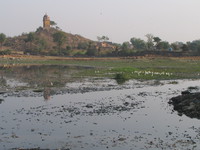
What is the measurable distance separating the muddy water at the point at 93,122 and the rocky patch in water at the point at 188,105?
2.45 ft

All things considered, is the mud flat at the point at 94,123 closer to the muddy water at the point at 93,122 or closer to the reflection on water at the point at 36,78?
the muddy water at the point at 93,122

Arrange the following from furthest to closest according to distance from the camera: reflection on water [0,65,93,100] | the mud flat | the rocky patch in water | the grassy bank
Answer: the grassy bank < reflection on water [0,65,93,100] < the rocky patch in water < the mud flat

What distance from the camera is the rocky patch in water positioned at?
21.3 meters

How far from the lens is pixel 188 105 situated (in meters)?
23.0

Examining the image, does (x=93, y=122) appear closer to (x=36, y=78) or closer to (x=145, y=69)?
(x=36, y=78)

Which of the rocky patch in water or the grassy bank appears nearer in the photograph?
the rocky patch in water

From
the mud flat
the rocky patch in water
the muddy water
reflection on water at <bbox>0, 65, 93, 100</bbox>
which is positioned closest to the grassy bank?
reflection on water at <bbox>0, 65, 93, 100</bbox>

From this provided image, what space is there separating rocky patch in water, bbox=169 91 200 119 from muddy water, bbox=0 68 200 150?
746mm

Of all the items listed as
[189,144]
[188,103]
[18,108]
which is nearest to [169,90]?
[188,103]

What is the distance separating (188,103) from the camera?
23.2 metres

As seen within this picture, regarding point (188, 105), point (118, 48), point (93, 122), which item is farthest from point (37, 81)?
point (118, 48)

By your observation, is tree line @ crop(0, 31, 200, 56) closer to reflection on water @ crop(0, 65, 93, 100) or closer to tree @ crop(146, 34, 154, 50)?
tree @ crop(146, 34, 154, 50)

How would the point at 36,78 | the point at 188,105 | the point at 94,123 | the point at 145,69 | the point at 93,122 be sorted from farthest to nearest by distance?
the point at 145,69 → the point at 36,78 → the point at 188,105 → the point at 93,122 → the point at 94,123

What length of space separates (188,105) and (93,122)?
802cm
